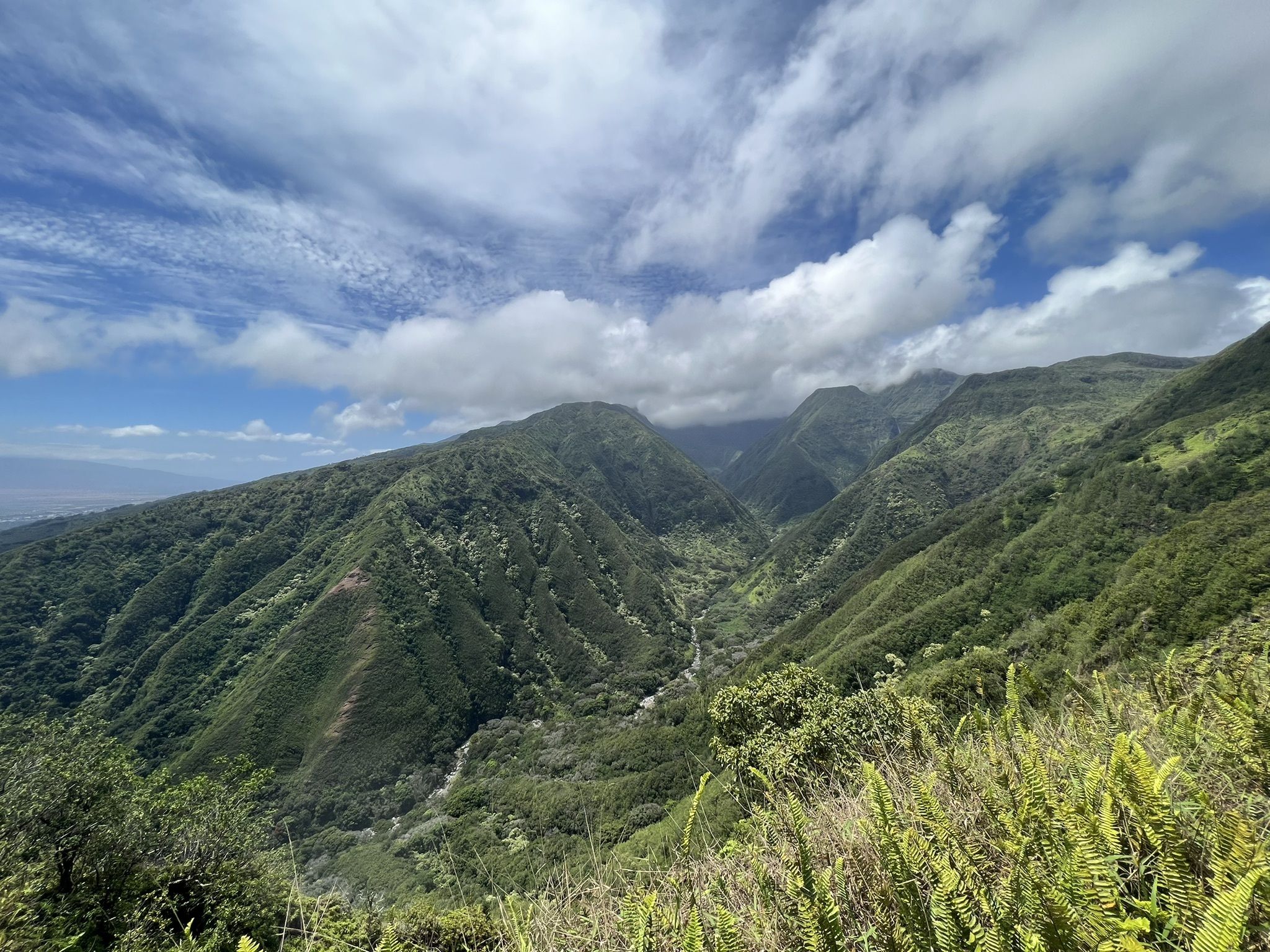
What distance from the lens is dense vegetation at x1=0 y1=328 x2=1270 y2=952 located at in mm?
3141

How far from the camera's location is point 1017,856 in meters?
3.14

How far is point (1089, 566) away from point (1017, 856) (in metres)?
112

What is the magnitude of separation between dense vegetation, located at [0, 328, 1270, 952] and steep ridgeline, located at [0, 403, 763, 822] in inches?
38.6

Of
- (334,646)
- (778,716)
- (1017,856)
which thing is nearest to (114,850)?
(1017,856)

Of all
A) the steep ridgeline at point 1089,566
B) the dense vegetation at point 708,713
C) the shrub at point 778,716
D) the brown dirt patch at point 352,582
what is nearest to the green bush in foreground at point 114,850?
the dense vegetation at point 708,713

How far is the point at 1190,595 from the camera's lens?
49.7 meters

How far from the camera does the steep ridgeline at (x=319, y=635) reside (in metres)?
109

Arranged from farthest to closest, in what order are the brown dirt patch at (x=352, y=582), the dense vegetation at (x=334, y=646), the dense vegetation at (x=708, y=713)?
the brown dirt patch at (x=352, y=582), the dense vegetation at (x=334, y=646), the dense vegetation at (x=708, y=713)

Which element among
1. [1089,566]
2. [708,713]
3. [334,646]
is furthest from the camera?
[334,646]

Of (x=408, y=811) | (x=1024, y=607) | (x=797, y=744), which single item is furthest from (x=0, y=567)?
(x=1024, y=607)

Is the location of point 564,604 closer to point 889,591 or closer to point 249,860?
point 889,591

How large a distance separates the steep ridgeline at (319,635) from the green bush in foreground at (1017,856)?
411ft

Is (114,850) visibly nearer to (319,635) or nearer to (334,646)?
(334,646)

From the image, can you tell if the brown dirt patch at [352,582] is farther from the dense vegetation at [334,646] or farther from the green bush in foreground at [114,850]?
the green bush in foreground at [114,850]
